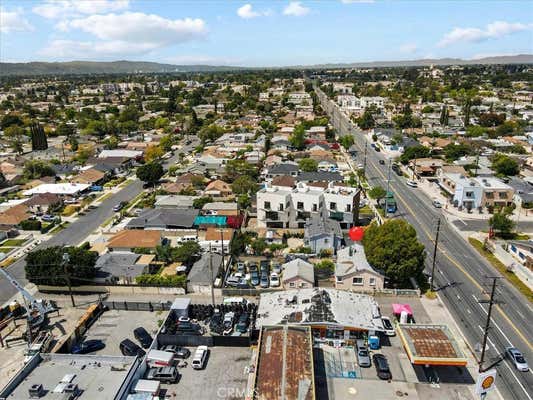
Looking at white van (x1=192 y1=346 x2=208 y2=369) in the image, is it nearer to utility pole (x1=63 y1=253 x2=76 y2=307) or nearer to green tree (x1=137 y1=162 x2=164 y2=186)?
utility pole (x1=63 y1=253 x2=76 y2=307)

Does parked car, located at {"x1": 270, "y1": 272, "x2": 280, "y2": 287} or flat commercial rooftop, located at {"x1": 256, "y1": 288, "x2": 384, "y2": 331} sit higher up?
flat commercial rooftop, located at {"x1": 256, "y1": 288, "x2": 384, "y2": 331}

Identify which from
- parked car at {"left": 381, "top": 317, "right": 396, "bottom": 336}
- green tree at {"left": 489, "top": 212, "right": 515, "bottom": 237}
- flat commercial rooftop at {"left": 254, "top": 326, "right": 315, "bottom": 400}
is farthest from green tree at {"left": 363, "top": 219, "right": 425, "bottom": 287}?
green tree at {"left": 489, "top": 212, "right": 515, "bottom": 237}

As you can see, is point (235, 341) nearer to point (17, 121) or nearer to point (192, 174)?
point (192, 174)

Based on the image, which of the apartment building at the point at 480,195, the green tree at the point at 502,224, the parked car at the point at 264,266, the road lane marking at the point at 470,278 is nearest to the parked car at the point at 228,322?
the parked car at the point at 264,266

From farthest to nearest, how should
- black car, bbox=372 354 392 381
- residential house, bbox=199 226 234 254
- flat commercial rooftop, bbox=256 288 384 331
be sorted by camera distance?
1. residential house, bbox=199 226 234 254
2. flat commercial rooftop, bbox=256 288 384 331
3. black car, bbox=372 354 392 381

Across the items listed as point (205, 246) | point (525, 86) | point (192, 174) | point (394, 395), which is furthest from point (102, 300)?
point (525, 86)

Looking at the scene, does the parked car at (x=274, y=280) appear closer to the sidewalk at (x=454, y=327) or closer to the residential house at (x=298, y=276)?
the residential house at (x=298, y=276)
